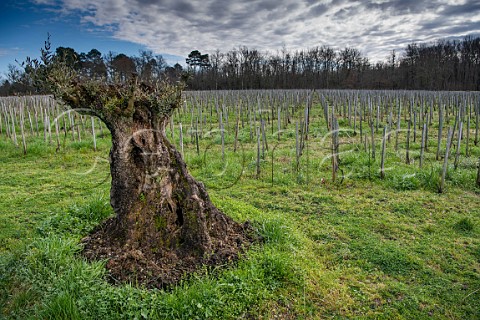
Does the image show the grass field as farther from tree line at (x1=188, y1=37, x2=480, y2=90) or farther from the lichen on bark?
tree line at (x1=188, y1=37, x2=480, y2=90)

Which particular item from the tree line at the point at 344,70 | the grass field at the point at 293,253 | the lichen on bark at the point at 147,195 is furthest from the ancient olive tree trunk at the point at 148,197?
the tree line at the point at 344,70

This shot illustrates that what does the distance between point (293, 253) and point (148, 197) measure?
1836 millimetres

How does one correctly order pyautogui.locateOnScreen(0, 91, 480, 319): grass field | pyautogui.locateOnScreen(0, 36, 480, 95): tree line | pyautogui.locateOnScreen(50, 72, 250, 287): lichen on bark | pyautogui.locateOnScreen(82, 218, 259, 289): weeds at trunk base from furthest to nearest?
pyautogui.locateOnScreen(0, 36, 480, 95): tree line → pyautogui.locateOnScreen(50, 72, 250, 287): lichen on bark → pyautogui.locateOnScreen(82, 218, 259, 289): weeds at trunk base → pyautogui.locateOnScreen(0, 91, 480, 319): grass field

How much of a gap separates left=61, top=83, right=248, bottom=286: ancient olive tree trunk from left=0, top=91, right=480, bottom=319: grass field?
0.28 metres

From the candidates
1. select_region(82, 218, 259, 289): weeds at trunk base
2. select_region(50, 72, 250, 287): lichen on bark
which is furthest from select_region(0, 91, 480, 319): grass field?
select_region(50, 72, 250, 287): lichen on bark

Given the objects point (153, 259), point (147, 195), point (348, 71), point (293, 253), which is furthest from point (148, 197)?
point (348, 71)

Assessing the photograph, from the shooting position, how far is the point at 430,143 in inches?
417

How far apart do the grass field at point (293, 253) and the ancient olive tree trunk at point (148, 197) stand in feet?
0.92

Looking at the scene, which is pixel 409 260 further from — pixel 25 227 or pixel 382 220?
pixel 25 227

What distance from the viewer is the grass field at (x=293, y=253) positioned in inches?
113

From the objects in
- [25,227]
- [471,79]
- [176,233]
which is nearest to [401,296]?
[176,233]

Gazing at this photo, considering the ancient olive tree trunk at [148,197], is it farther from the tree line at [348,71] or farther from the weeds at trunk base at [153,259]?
the tree line at [348,71]

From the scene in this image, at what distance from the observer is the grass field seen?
9.38ft

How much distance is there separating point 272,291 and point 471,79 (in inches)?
2215
